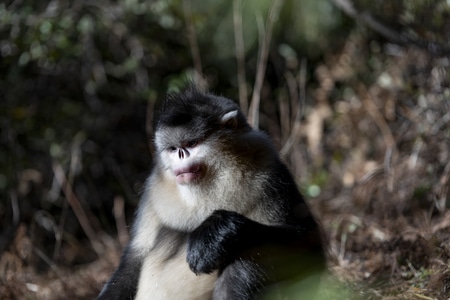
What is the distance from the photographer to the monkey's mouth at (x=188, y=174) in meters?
3.81

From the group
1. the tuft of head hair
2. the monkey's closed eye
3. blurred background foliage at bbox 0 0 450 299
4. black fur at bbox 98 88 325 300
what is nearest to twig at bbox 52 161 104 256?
blurred background foliage at bbox 0 0 450 299

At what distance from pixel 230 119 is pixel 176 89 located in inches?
115

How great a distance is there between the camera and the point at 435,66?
6223 millimetres

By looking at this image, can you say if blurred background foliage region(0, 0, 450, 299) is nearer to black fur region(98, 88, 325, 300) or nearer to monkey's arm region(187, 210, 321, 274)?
black fur region(98, 88, 325, 300)

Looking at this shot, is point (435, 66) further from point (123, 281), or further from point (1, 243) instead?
point (1, 243)

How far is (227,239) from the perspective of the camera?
3533 mm

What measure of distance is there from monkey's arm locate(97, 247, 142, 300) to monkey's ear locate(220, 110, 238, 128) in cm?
90

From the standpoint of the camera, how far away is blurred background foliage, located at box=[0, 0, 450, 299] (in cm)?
630

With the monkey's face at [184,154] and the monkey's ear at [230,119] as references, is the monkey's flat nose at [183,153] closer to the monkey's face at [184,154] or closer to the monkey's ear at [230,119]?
the monkey's face at [184,154]

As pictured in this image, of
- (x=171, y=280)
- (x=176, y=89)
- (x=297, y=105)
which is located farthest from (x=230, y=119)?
(x=297, y=105)

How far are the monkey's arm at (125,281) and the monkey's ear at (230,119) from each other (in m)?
0.90

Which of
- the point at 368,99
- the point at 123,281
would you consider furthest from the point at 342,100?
the point at 123,281

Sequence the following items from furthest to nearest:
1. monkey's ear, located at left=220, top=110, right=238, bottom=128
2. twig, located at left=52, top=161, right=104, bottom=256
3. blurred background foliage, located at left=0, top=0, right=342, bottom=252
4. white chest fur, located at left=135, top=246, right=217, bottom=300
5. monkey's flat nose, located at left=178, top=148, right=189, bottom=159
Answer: blurred background foliage, located at left=0, top=0, right=342, bottom=252, twig, located at left=52, top=161, right=104, bottom=256, monkey's ear, located at left=220, top=110, right=238, bottom=128, monkey's flat nose, located at left=178, top=148, right=189, bottom=159, white chest fur, located at left=135, top=246, right=217, bottom=300

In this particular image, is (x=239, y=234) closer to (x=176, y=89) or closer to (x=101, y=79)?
(x=176, y=89)
